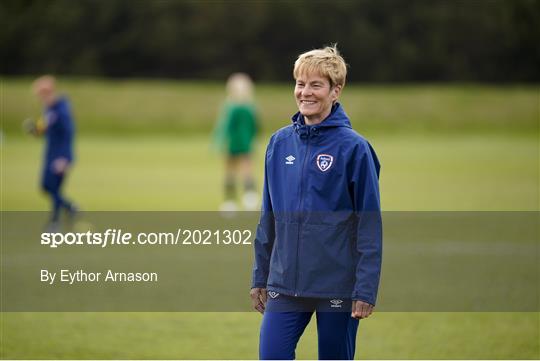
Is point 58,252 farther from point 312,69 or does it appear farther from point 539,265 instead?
point 312,69

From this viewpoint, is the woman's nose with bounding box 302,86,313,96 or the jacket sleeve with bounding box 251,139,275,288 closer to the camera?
the woman's nose with bounding box 302,86,313,96

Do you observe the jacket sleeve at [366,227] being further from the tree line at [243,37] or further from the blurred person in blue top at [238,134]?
the tree line at [243,37]

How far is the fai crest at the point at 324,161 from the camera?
193 inches

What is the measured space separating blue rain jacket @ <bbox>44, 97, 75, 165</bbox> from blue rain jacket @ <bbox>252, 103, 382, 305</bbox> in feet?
29.6

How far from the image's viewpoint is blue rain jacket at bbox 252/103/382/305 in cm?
486

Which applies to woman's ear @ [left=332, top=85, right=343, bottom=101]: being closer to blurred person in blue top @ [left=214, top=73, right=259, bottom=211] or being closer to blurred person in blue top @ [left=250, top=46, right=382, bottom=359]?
blurred person in blue top @ [left=250, top=46, right=382, bottom=359]

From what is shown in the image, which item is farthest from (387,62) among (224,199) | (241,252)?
(241,252)

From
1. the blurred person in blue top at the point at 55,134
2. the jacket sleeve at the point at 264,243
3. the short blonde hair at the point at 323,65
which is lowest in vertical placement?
the jacket sleeve at the point at 264,243

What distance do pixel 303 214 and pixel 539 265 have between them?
23.5 ft

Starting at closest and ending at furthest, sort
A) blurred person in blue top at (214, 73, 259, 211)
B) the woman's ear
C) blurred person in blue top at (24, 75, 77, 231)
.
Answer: the woman's ear, blurred person in blue top at (24, 75, 77, 231), blurred person in blue top at (214, 73, 259, 211)

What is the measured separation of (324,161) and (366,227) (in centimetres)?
39

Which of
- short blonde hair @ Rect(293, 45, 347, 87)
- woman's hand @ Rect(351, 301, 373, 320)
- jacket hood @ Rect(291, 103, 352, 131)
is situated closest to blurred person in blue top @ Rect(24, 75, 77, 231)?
jacket hood @ Rect(291, 103, 352, 131)

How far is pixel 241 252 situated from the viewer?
42.5ft

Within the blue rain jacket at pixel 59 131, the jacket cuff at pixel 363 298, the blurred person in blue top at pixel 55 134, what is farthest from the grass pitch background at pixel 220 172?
the blue rain jacket at pixel 59 131
